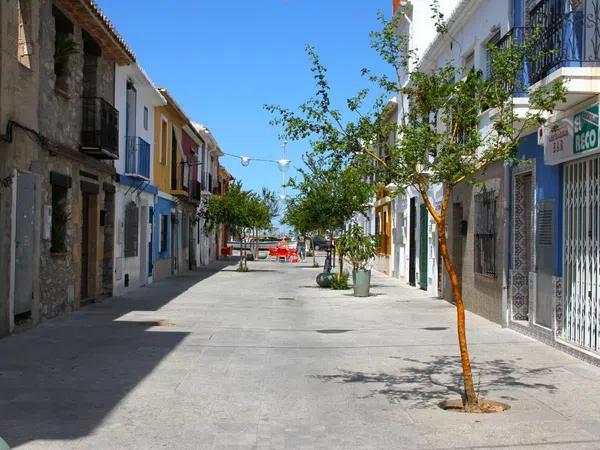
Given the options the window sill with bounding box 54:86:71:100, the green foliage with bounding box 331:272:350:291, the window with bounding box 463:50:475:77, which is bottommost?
the green foliage with bounding box 331:272:350:291

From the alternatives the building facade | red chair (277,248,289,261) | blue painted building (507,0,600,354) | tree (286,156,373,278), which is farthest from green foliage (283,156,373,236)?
red chair (277,248,289,261)

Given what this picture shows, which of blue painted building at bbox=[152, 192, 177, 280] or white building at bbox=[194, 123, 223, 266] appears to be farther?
white building at bbox=[194, 123, 223, 266]

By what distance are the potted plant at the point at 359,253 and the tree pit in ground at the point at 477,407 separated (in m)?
12.9

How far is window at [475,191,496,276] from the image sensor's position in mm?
13834

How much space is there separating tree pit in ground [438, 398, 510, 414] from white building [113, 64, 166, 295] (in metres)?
12.6

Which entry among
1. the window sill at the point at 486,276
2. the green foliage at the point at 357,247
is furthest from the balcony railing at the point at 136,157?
the window sill at the point at 486,276

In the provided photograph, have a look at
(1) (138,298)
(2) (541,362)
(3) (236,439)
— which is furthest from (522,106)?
(1) (138,298)

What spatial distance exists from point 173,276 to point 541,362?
66.3 feet

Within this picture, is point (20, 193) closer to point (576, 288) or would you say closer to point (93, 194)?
point (93, 194)

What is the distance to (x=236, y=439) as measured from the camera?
562cm

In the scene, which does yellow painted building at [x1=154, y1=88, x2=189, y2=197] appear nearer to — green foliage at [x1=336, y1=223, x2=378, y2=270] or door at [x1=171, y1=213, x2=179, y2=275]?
door at [x1=171, y1=213, x2=179, y2=275]

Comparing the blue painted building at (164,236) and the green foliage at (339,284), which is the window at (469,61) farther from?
the blue painted building at (164,236)

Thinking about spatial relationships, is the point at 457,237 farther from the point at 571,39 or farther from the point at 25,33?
the point at 25,33

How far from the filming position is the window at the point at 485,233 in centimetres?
1383
